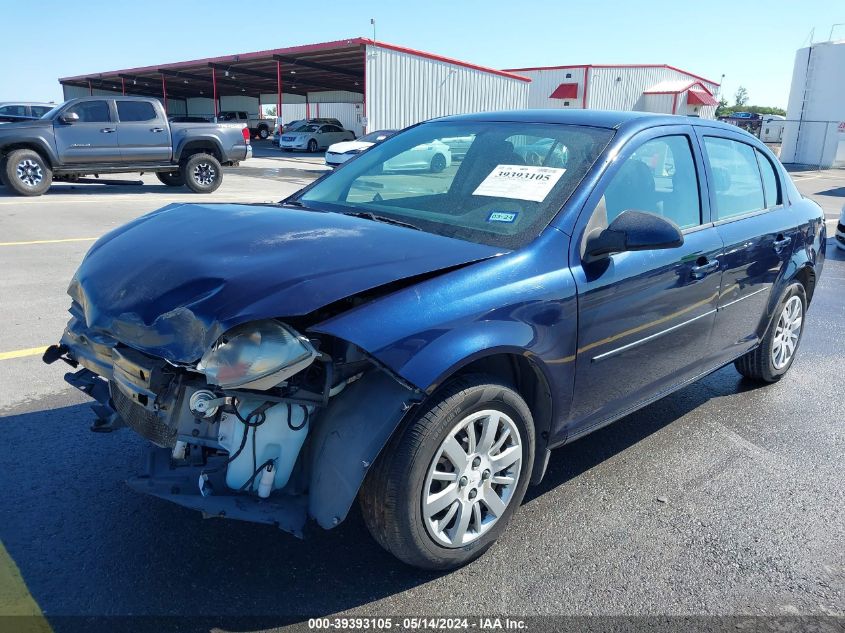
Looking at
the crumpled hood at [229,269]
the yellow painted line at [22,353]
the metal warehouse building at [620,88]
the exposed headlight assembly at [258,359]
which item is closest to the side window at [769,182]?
the crumpled hood at [229,269]

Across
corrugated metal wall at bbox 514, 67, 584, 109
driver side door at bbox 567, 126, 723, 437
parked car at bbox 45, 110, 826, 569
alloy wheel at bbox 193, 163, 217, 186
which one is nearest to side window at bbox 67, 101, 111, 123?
alloy wheel at bbox 193, 163, 217, 186

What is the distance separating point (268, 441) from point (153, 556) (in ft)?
2.54

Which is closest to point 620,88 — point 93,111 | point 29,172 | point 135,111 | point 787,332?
point 135,111

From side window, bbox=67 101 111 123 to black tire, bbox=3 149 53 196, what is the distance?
3.87 ft

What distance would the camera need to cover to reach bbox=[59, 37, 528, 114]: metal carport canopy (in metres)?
31.5

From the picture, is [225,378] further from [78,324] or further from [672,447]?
[672,447]

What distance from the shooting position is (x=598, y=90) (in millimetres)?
43344

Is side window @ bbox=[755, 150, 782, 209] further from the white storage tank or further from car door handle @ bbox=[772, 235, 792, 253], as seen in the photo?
the white storage tank

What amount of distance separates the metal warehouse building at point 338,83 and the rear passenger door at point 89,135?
48.9 ft

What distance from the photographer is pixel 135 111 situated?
1441cm

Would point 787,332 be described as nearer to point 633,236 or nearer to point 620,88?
point 633,236

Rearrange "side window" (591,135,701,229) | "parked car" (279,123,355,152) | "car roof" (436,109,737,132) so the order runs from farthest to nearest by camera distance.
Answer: "parked car" (279,123,355,152) < "car roof" (436,109,737,132) < "side window" (591,135,701,229)

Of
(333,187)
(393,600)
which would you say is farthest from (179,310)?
(333,187)

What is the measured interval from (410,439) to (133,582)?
118 cm
